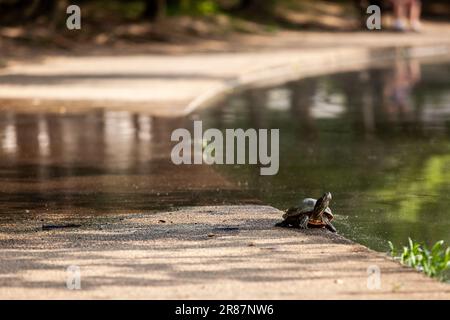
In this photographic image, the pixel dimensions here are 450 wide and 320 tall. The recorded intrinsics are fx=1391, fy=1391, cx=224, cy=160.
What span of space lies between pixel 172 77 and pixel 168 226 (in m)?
17.5

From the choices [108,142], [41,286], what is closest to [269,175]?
[108,142]

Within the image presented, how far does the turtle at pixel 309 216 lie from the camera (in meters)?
12.2

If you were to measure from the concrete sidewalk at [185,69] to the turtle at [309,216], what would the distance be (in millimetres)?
11209

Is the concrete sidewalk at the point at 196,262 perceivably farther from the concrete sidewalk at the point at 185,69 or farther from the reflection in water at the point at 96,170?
the concrete sidewalk at the point at 185,69

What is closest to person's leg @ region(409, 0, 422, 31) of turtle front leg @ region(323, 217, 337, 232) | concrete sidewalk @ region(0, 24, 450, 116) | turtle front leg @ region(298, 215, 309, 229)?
concrete sidewalk @ region(0, 24, 450, 116)

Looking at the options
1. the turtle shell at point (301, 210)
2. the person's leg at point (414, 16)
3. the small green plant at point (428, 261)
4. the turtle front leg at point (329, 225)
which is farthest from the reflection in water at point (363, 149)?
the person's leg at point (414, 16)

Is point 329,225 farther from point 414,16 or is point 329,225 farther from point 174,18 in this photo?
point 414,16

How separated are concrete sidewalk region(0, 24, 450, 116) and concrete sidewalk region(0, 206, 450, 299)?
11361 mm

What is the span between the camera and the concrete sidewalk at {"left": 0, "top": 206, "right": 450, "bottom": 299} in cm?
951

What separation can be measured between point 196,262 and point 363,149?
353 inches

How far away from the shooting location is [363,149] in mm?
19219

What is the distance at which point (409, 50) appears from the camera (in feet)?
132

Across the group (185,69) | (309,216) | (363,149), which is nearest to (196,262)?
(309,216)
